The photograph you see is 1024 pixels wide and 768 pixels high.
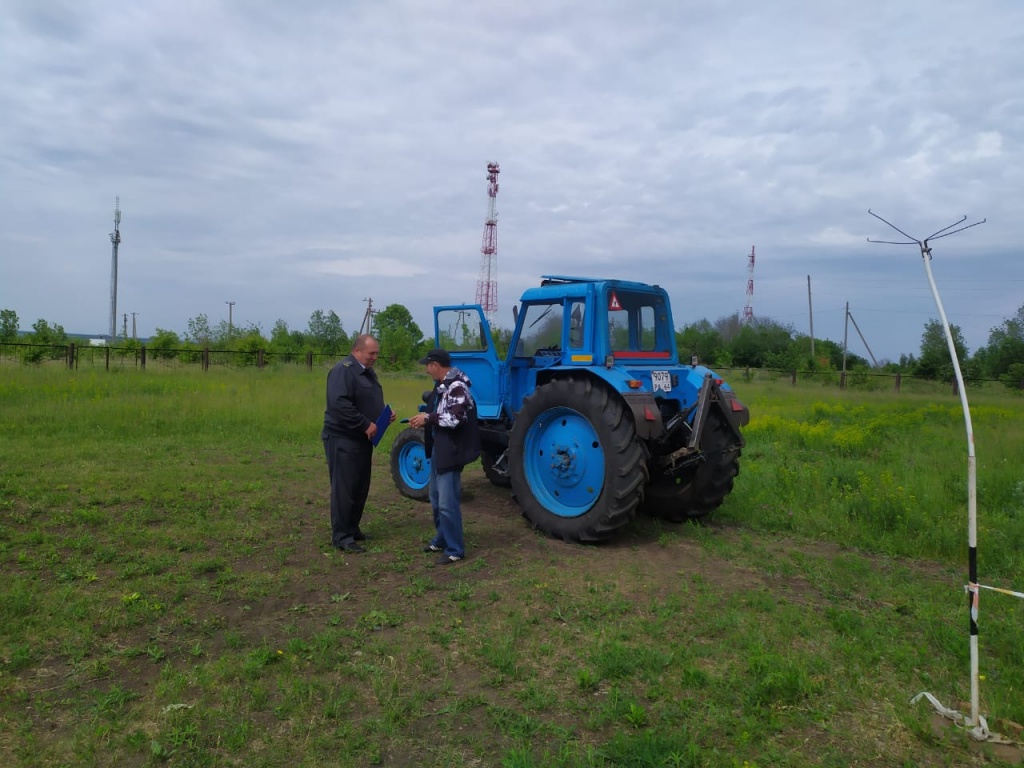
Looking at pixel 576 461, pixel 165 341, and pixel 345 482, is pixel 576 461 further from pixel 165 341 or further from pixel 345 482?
pixel 165 341

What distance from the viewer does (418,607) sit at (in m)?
4.70

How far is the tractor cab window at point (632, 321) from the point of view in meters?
6.66

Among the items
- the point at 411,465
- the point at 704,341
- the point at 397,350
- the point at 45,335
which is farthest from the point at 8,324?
the point at 704,341

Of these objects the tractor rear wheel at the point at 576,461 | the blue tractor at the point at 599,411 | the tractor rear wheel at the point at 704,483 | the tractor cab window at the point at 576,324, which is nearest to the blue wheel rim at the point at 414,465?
the blue tractor at the point at 599,411

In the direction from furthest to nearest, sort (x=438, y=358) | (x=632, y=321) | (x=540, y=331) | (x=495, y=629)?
(x=540, y=331) < (x=632, y=321) < (x=438, y=358) < (x=495, y=629)

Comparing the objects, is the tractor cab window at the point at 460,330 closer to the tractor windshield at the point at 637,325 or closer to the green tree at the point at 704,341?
the tractor windshield at the point at 637,325

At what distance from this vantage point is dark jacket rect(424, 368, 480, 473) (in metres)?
5.66

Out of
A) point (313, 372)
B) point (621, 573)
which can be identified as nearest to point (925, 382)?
point (313, 372)

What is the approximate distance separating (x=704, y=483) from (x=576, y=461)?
129 cm

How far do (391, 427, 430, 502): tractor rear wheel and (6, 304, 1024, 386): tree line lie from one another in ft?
45.5

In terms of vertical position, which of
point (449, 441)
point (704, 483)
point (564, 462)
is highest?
point (449, 441)

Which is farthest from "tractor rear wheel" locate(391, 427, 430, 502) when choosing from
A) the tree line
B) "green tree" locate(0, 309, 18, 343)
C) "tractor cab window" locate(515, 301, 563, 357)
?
"green tree" locate(0, 309, 18, 343)

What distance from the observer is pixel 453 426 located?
565 centimetres

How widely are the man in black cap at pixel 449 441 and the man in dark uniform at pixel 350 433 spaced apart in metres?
0.48
